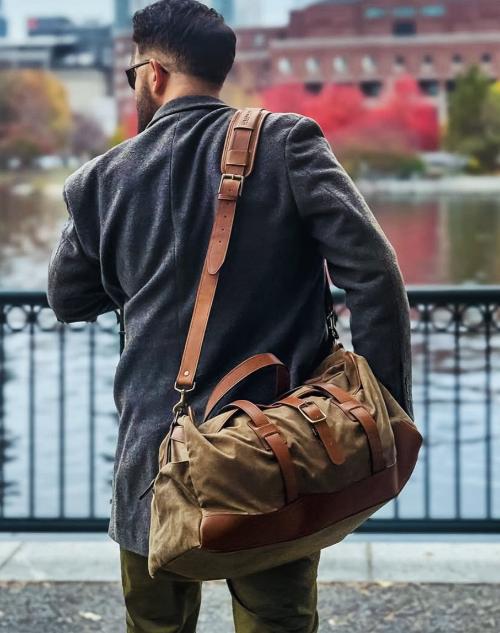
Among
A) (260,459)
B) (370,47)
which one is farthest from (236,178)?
(370,47)

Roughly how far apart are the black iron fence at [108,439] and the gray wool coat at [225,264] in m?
0.43

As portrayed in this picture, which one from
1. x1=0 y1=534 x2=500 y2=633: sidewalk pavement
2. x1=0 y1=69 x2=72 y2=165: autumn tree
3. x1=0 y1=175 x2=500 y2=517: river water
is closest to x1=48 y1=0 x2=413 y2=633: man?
x1=0 y1=534 x2=500 y2=633: sidewalk pavement

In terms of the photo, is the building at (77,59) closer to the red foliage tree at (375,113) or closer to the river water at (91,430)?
the red foliage tree at (375,113)

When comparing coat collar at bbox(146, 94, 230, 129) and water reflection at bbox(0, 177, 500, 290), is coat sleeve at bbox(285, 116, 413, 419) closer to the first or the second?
coat collar at bbox(146, 94, 230, 129)

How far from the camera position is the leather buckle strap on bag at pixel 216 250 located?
1.70m

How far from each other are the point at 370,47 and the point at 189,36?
42514 mm

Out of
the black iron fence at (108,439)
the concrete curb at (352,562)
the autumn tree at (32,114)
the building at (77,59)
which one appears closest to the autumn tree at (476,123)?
the building at (77,59)

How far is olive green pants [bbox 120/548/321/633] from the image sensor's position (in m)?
1.80

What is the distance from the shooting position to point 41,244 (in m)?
59.6

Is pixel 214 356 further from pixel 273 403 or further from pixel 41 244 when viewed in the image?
pixel 41 244

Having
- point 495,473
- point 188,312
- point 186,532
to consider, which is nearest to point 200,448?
point 186,532

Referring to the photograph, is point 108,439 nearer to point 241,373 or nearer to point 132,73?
point 132,73

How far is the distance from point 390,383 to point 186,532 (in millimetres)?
439

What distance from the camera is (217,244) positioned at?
1704 millimetres
